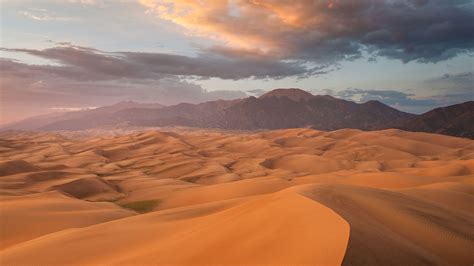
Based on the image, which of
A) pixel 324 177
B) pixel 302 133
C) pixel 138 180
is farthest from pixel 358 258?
pixel 302 133

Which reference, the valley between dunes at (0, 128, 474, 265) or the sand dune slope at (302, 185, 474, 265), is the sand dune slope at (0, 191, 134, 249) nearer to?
the valley between dunes at (0, 128, 474, 265)

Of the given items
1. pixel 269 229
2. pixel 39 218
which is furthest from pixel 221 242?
pixel 39 218

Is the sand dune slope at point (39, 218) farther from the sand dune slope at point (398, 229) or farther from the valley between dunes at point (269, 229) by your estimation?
the sand dune slope at point (398, 229)

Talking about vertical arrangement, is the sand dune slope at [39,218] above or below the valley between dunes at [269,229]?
below

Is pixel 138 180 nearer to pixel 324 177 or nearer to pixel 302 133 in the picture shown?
pixel 324 177

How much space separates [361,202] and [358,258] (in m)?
5.78

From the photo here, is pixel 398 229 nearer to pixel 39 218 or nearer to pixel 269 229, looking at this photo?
pixel 269 229

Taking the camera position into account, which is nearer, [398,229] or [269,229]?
[269,229]

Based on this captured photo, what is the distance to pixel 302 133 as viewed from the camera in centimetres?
12506

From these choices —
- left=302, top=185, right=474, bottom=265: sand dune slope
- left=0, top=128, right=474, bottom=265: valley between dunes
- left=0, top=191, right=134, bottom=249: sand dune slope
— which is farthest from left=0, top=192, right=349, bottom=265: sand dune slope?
left=0, top=191, right=134, bottom=249: sand dune slope

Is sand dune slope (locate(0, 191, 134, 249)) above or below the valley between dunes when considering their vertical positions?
below

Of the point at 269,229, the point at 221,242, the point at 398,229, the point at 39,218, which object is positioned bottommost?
the point at 39,218

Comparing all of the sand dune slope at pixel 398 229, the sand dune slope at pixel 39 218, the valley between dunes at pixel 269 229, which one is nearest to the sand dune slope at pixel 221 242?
the valley between dunes at pixel 269 229

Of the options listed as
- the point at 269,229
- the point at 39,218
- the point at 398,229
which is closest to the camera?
the point at 269,229
